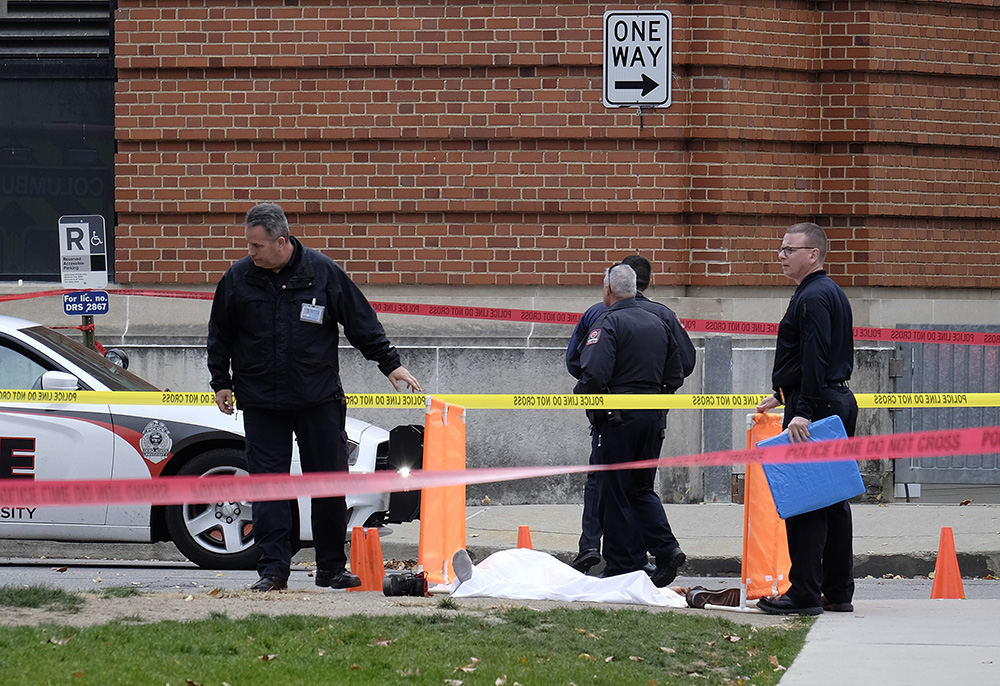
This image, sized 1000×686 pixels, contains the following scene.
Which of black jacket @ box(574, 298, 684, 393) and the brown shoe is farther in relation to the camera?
black jacket @ box(574, 298, 684, 393)

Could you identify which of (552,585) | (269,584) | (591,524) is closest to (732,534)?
(591,524)

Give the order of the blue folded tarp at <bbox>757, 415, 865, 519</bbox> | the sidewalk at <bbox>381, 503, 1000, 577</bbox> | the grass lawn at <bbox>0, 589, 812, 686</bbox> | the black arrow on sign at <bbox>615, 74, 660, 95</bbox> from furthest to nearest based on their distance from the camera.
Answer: the black arrow on sign at <bbox>615, 74, 660, 95</bbox> < the sidewalk at <bbox>381, 503, 1000, 577</bbox> < the blue folded tarp at <bbox>757, 415, 865, 519</bbox> < the grass lawn at <bbox>0, 589, 812, 686</bbox>

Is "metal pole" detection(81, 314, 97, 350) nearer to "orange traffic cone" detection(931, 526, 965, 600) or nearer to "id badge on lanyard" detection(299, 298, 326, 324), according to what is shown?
"id badge on lanyard" detection(299, 298, 326, 324)

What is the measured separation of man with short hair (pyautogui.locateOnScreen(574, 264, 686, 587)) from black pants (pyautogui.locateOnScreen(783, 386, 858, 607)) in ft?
4.42

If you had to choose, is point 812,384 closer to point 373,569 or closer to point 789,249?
point 789,249

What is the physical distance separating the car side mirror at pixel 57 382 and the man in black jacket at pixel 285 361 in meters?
1.78

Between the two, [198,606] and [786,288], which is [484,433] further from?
[198,606]

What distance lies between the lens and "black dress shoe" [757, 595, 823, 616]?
7547 millimetres

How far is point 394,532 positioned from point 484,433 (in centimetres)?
206

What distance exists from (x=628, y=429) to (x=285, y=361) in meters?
2.05

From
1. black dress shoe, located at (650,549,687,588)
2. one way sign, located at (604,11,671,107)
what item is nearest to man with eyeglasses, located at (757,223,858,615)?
black dress shoe, located at (650,549,687,588)

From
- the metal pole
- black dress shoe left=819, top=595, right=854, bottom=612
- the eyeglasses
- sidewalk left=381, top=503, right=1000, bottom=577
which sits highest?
the eyeglasses

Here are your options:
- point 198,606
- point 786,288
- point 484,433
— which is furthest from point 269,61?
point 198,606

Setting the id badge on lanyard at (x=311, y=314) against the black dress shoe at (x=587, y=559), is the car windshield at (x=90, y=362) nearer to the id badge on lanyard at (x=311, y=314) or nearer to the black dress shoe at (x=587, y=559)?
the id badge on lanyard at (x=311, y=314)
